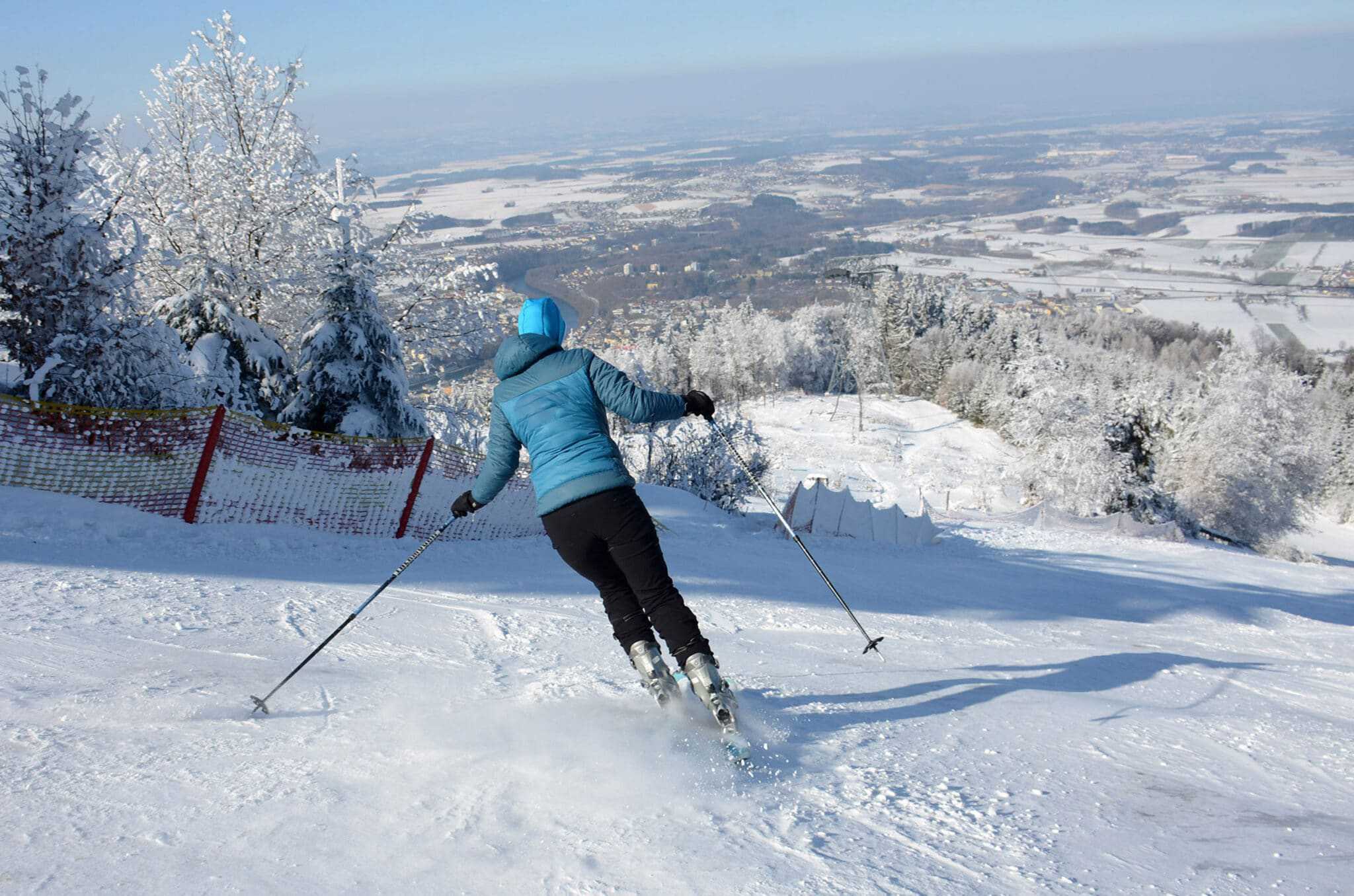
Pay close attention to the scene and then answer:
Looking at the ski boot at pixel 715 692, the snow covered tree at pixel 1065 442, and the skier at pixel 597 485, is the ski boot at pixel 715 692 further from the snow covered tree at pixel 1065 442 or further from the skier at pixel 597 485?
the snow covered tree at pixel 1065 442

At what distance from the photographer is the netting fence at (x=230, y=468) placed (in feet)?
24.7

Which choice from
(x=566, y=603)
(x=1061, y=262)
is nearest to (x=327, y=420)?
(x=566, y=603)

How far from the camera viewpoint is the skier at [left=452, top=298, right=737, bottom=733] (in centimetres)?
390

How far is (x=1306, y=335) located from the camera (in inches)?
3398

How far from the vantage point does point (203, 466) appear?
8070mm

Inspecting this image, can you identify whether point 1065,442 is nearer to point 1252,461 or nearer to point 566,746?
point 1252,461

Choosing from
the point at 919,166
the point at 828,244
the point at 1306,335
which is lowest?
the point at 1306,335

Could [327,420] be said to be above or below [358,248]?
below

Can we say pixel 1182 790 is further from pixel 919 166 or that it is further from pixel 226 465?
pixel 919 166

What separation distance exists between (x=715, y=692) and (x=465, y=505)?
1579 millimetres

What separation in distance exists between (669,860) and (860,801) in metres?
0.90

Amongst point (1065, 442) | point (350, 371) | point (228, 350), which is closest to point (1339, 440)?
point (1065, 442)

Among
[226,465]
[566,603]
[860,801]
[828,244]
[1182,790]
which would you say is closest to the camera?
[860,801]

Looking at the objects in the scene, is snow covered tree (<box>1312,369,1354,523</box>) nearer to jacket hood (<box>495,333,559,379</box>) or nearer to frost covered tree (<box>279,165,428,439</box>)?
frost covered tree (<box>279,165,428,439</box>)
